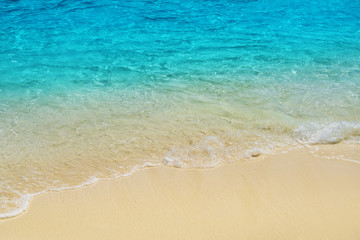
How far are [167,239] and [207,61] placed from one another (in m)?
6.09

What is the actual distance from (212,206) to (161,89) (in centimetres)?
382

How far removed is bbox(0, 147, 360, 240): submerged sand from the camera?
11.4ft

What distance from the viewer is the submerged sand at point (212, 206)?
11.4ft

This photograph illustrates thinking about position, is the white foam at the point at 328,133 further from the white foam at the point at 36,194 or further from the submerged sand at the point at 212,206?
the white foam at the point at 36,194

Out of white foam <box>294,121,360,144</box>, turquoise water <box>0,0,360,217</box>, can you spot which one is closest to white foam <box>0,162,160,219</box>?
turquoise water <box>0,0,360,217</box>

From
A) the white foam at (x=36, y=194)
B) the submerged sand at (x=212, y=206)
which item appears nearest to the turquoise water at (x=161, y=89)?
the white foam at (x=36, y=194)

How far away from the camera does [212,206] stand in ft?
12.4

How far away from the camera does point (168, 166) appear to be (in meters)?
4.56

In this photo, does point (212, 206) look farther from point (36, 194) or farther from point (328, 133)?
point (328, 133)

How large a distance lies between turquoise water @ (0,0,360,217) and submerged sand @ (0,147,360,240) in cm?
31

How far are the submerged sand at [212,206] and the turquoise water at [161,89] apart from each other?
312 millimetres

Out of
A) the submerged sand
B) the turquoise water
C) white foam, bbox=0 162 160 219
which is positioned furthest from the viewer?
the turquoise water

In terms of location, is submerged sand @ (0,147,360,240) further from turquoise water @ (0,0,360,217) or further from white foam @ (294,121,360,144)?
white foam @ (294,121,360,144)

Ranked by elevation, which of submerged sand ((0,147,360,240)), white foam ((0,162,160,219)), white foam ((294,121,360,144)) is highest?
white foam ((294,121,360,144))
